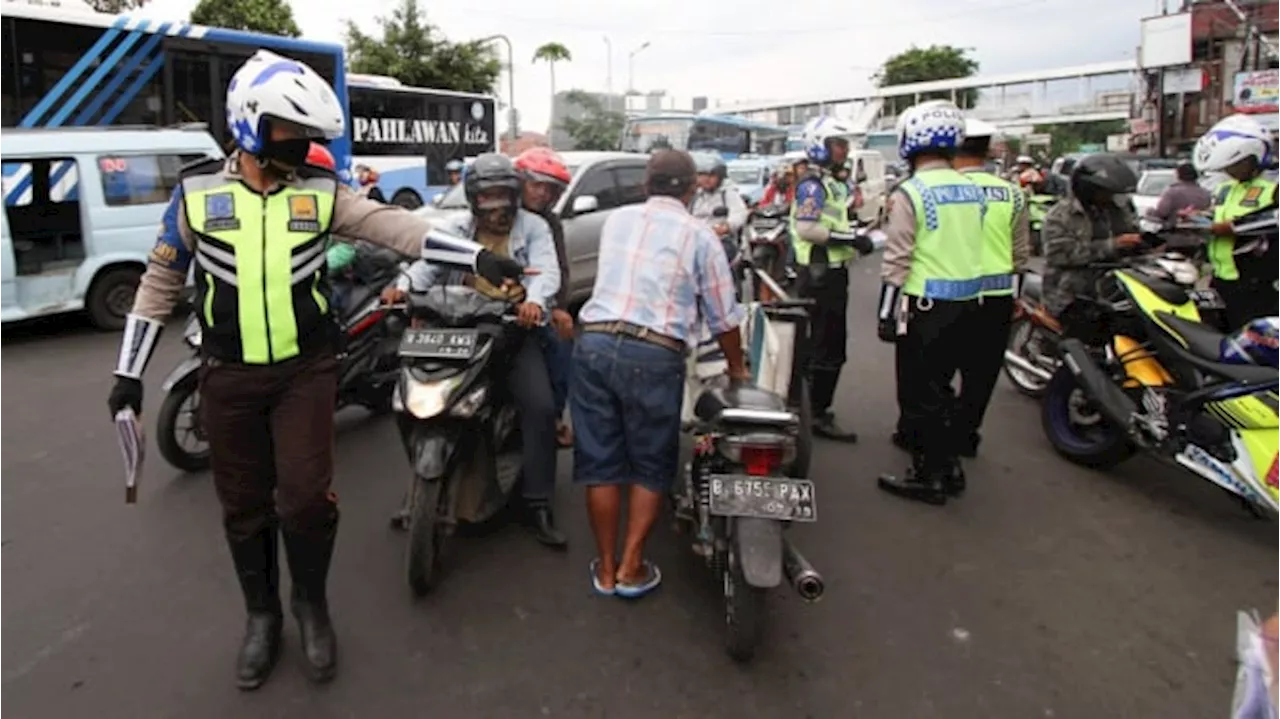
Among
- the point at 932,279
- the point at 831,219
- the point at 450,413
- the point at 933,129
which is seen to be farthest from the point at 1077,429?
the point at 450,413

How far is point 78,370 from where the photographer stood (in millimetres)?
6980

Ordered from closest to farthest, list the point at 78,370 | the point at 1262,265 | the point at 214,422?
the point at 214,422
the point at 1262,265
the point at 78,370

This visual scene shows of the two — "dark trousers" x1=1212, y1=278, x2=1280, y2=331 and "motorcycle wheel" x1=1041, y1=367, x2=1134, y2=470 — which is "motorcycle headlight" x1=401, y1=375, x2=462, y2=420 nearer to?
"motorcycle wheel" x1=1041, y1=367, x2=1134, y2=470

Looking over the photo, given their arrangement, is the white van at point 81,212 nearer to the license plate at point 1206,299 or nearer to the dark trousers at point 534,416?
the dark trousers at point 534,416

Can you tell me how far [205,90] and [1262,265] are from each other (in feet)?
37.9

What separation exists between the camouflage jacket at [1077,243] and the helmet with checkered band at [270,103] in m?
4.31

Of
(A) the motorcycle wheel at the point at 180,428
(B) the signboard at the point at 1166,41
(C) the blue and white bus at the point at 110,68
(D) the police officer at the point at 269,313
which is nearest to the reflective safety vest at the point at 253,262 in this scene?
(D) the police officer at the point at 269,313

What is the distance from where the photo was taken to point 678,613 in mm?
3229

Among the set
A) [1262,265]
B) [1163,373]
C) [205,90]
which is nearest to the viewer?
[1163,373]

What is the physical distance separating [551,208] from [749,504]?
1944 millimetres

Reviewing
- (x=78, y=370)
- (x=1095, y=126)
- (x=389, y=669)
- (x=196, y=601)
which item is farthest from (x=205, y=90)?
(x=1095, y=126)

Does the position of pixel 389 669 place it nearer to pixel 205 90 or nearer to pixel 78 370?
pixel 78 370

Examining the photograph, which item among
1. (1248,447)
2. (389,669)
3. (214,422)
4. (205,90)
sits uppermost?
(205,90)

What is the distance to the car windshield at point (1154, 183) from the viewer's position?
56.2ft
